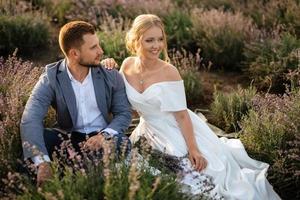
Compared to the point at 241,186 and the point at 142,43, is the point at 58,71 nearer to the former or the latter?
the point at 142,43

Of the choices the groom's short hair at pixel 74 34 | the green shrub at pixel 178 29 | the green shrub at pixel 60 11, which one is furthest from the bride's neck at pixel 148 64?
the green shrub at pixel 60 11

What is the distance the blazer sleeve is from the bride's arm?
3.13 feet

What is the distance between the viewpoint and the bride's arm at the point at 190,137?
392 cm

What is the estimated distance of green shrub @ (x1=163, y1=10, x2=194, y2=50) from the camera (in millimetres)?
6828

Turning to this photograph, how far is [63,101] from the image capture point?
382 cm

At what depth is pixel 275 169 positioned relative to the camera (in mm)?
4016

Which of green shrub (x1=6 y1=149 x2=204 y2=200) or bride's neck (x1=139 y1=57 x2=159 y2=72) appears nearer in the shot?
green shrub (x1=6 y1=149 x2=204 y2=200)

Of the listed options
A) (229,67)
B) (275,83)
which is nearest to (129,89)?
(275,83)

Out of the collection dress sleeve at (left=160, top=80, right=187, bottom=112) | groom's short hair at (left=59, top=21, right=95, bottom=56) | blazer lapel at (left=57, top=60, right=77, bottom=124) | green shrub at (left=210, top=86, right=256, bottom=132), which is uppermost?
groom's short hair at (left=59, top=21, right=95, bottom=56)

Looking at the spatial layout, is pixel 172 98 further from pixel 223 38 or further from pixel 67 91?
pixel 223 38

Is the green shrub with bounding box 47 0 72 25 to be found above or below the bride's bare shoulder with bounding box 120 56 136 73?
below

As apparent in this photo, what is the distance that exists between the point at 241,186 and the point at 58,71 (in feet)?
5.12

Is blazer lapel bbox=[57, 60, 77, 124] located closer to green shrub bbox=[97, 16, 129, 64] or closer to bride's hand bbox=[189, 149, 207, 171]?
bride's hand bbox=[189, 149, 207, 171]

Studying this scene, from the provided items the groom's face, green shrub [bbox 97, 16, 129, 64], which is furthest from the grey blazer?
green shrub [bbox 97, 16, 129, 64]
